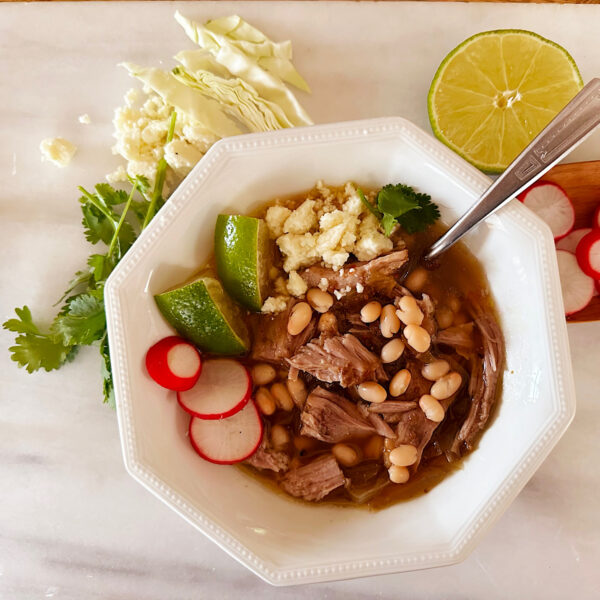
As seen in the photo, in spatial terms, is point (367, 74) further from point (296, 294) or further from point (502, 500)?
point (502, 500)

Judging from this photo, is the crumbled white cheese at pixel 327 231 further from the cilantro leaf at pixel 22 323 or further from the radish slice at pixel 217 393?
the cilantro leaf at pixel 22 323

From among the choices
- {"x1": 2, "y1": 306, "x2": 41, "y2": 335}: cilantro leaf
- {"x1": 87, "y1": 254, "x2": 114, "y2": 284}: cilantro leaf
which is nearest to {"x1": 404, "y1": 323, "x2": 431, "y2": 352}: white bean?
{"x1": 87, "y1": 254, "x2": 114, "y2": 284}: cilantro leaf

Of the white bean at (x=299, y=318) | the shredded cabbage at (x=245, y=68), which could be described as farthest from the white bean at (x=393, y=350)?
the shredded cabbage at (x=245, y=68)

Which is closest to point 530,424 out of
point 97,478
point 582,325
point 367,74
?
point 582,325

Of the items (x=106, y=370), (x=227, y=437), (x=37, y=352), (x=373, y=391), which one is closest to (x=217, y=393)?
(x=227, y=437)

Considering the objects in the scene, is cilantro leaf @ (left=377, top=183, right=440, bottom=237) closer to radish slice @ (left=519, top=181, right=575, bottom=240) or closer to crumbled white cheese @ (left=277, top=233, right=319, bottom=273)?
crumbled white cheese @ (left=277, top=233, right=319, bottom=273)

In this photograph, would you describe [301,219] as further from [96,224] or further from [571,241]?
[571,241]

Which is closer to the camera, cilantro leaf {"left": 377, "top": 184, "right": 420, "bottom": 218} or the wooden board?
cilantro leaf {"left": 377, "top": 184, "right": 420, "bottom": 218}

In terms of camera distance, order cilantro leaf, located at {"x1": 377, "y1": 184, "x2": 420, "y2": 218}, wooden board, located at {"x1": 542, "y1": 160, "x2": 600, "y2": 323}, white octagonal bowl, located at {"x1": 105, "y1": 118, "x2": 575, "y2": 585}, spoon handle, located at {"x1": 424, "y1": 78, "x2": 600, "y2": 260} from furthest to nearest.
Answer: wooden board, located at {"x1": 542, "y1": 160, "x2": 600, "y2": 323}, cilantro leaf, located at {"x1": 377, "y1": 184, "x2": 420, "y2": 218}, white octagonal bowl, located at {"x1": 105, "y1": 118, "x2": 575, "y2": 585}, spoon handle, located at {"x1": 424, "y1": 78, "x2": 600, "y2": 260}

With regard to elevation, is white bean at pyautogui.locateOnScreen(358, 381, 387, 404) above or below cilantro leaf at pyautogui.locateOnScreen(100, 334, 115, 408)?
above
